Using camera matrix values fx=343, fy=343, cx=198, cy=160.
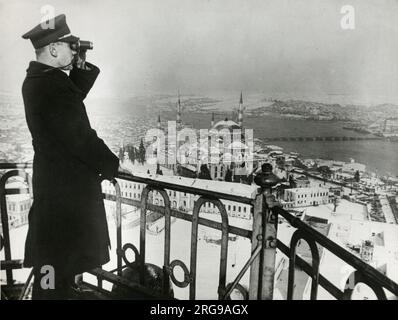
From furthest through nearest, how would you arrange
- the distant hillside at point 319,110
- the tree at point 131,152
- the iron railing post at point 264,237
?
the distant hillside at point 319,110, the tree at point 131,152, the iron railing post at point 264,237

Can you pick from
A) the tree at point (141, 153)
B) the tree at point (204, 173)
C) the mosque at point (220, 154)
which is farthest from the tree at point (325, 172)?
the tree at point (141, 153)

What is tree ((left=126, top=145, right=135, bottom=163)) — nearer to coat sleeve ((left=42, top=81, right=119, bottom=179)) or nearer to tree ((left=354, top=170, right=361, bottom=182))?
Answer: tree ((left=354, top=170, right=361, bottom=182))

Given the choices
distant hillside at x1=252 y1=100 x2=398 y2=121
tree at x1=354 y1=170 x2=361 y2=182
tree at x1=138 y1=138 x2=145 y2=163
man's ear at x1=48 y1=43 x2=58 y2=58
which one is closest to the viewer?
man's ear at x1=48 y1=43 x2=58 y2=58

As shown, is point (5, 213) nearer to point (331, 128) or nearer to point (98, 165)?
point (98, 165)

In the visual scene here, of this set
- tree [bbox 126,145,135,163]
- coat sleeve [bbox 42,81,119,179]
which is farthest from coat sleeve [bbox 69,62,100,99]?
tree [bbox 126,145,135,163]

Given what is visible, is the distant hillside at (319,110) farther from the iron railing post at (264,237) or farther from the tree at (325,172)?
the iron railing post at (264,237)

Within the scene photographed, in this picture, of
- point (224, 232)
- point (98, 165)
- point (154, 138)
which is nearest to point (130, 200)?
point (98, 165)
